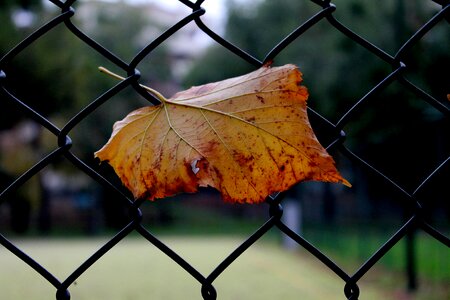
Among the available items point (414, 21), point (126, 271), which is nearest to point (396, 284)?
point (126, 271)

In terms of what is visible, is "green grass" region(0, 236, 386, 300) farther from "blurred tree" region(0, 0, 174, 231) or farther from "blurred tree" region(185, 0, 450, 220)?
"blurred tree" region(0, 0, 174, 231)

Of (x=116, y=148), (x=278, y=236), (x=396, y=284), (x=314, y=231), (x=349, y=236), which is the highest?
(x=116, y=148)

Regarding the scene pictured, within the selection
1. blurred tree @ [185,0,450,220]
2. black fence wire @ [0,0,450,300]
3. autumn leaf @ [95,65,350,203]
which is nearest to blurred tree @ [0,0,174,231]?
blurred tree @ [185,0,450,220]

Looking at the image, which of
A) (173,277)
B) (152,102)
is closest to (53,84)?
(173,277)

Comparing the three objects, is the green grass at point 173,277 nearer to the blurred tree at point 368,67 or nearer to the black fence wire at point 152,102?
the blurred tree at point 368,67

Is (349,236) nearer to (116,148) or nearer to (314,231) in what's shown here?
(314,231)

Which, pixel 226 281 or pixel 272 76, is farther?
pixel 226 281

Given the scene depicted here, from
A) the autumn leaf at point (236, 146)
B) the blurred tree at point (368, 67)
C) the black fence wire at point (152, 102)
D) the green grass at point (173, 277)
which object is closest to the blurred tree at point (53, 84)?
the blurred tree at point (368, 67)
